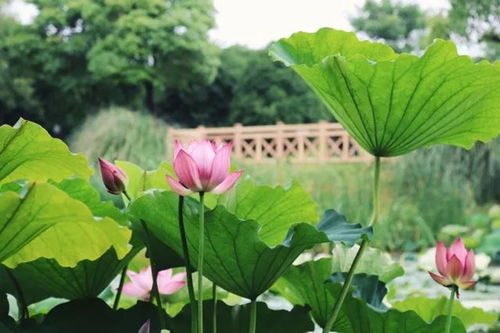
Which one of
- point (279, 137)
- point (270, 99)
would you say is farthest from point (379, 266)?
point (270, 99)

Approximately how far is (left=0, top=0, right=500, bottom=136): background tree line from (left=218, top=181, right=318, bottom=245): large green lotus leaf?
13.9 m

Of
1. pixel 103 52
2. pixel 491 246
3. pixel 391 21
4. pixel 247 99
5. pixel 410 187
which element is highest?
pixel 391 21

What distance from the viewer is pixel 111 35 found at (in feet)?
47.3

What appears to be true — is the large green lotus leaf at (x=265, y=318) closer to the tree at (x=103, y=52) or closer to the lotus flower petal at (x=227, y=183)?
the lotus flower petal at (x=227, y=183)

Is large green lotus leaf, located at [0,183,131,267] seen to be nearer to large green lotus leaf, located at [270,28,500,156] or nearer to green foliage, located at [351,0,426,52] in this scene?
large green lotus leaf, located at [270,28,500,156]

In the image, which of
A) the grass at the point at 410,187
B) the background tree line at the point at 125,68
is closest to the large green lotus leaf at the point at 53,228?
the grass at the point at 410,187

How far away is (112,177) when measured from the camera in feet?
1.51

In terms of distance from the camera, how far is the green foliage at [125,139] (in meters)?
7.74

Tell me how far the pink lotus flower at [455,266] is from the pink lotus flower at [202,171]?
15 cm

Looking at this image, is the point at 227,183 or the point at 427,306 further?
the point at 427,306

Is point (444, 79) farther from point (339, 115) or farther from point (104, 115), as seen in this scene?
point (104, 115)

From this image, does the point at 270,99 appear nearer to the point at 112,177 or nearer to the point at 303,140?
the point at 303,140

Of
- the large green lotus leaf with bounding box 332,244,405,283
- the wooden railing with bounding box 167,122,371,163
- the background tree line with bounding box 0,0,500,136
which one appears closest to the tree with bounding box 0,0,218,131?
the background tree line with bounding box 0,0,500,136

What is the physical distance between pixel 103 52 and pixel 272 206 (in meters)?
14.3
